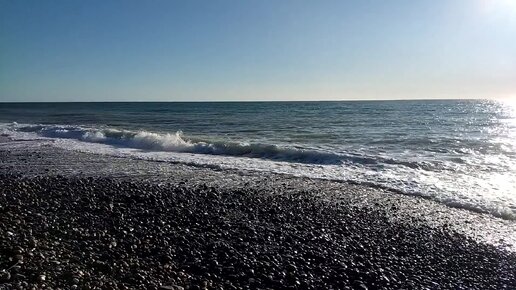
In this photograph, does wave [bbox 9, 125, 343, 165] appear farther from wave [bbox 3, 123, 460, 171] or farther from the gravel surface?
the gravel surface

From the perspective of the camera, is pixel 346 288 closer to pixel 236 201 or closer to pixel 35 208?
pixel 236 201

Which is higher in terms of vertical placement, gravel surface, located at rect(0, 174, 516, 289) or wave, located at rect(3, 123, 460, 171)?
wave, located at rect(3, 123, 460, 171)

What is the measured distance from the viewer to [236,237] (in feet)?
24.4

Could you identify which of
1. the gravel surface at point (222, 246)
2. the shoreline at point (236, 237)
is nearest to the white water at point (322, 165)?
the shoreline at point (236, 237)

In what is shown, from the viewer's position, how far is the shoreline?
5.80 m

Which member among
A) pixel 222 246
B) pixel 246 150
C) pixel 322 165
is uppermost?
pixel 246 150

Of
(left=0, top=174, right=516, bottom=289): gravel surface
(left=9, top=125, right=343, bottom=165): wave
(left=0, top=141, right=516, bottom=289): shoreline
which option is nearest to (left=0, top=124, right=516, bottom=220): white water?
(left=9, top=125, right=343, bottom=165): wave

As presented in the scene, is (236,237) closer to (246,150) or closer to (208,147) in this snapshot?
(246,150)

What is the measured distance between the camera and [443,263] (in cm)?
677

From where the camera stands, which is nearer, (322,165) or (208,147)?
(322,165)

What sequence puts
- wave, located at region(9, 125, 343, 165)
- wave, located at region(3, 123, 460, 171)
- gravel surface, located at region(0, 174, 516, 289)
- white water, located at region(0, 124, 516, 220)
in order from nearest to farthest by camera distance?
gravel surface, located at region(0, 174, 516, 289)
white water, located at region(0, 124, 516, 220)
wave, located at region(3, 123, 460, 171)
wave, located at region(9, 125, 343, 165)

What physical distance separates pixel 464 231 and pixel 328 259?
13.1 feet

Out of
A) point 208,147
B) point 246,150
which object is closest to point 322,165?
point 246,150

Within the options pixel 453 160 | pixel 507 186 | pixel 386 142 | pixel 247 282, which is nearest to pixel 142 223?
pixel 247 282
